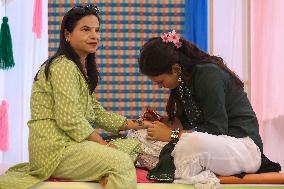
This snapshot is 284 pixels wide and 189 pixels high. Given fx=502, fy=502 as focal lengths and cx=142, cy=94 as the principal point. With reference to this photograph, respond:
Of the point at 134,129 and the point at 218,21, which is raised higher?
the point at 218,21

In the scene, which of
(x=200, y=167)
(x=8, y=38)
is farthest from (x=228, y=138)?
(x=8, y=38)

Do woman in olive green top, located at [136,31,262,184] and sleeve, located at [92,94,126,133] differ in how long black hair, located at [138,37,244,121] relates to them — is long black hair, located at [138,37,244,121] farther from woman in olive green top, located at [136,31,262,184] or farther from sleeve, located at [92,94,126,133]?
sleeve, located at [92,94,126,133]

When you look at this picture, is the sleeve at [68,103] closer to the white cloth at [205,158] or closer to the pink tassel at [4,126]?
the white cloth at [205,158]

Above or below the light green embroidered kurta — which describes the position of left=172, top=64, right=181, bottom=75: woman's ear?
above

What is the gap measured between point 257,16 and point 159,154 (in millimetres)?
1634

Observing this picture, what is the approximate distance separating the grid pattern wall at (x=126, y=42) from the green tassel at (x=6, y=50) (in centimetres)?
61


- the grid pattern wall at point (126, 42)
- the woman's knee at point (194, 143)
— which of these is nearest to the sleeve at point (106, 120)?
the woman's knee at point (194, 143)

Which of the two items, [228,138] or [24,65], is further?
[24,65]

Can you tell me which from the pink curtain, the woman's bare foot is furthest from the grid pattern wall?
the woman's bare foot

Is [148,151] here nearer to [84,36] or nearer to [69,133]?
[69,133]

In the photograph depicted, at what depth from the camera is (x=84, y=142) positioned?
215 centimetres

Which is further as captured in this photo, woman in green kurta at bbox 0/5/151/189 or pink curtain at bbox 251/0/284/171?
pink curtain at bbox 251/0/284/171

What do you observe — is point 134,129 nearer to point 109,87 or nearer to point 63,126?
point 63,126

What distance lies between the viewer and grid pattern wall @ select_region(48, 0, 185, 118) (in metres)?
4.08
